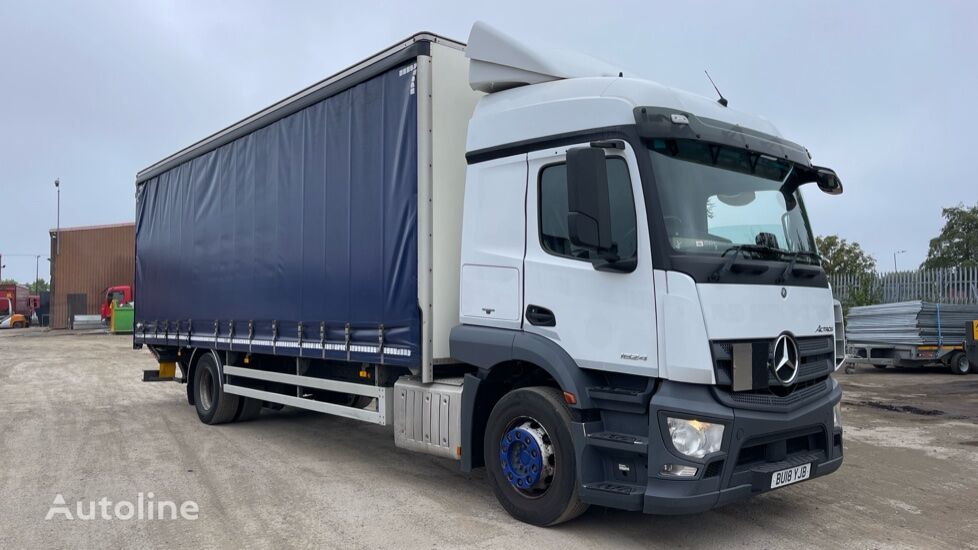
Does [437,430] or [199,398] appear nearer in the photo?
[437,430]

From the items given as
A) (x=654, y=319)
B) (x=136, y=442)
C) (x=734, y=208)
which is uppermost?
(x=734, y=208)

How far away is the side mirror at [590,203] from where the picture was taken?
4387 millimetres

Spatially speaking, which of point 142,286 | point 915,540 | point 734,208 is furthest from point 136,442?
point 915,540

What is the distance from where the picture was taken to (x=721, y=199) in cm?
475

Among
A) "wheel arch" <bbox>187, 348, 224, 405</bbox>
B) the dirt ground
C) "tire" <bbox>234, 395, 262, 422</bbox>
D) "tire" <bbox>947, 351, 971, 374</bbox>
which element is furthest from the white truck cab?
"tire" <bbox>947, 351, 971, 374</bbox>

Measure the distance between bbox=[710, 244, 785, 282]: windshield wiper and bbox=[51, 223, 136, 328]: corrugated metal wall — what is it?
46360 millimetres

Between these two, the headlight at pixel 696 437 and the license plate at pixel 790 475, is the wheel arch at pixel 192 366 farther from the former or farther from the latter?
the license plate at pixel 790 475

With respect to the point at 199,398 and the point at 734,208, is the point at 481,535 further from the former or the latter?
the point at 199,398

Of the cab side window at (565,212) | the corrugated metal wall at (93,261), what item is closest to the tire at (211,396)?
the cab side window at (565,212)

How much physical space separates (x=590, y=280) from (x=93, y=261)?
156 feet

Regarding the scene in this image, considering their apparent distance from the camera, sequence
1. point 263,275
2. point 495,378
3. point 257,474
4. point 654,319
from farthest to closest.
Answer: point 263,275, point 257,474, point 495,378, point 654,319

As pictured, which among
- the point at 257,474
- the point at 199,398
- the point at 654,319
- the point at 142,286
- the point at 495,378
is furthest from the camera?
the point at 142,286

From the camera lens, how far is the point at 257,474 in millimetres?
6789

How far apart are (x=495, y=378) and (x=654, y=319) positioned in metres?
1.53
